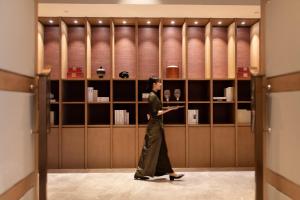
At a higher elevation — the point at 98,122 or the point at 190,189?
the point at 98,122

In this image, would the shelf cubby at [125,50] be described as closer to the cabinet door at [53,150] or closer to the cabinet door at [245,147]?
the cabinet door at [53,150]

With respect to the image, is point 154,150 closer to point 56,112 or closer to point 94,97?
point 94,97

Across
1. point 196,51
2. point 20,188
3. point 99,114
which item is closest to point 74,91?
point 99,114

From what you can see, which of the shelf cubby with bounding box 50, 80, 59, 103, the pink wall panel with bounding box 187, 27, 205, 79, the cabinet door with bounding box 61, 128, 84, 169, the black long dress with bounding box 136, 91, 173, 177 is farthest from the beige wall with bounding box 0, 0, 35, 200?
the pink wall panel with bounding box 187, 27, 205, 79

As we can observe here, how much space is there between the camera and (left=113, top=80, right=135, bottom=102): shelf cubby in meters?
7.01

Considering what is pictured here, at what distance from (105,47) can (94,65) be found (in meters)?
0.42

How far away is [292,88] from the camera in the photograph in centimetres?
272

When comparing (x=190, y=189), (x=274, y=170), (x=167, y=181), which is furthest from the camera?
(x=167, y=181)

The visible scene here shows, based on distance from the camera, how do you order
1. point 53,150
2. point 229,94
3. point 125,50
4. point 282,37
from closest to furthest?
point 282,37
point 53,150
point 229,94
point 125,50

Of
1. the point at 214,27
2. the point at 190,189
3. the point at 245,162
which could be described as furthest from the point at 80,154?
the point at 214,27

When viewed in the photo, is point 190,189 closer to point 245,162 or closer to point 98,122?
point 245,162

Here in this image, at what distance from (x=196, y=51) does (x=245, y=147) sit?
211 cm

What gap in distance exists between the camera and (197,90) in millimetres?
7066

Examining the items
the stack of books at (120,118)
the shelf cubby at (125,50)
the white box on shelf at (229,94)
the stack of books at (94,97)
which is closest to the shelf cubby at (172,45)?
the shelf cubby at (125,50)
